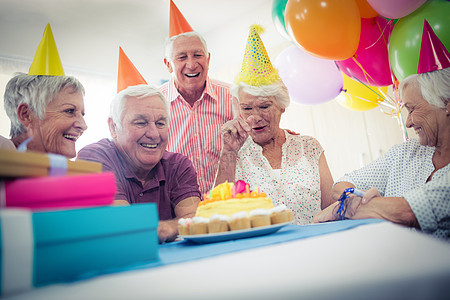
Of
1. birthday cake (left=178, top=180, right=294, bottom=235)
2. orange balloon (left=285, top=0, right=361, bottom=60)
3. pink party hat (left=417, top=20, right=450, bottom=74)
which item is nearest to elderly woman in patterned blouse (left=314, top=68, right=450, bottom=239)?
pink party hat (left=417, top=20, right=450, bottom=74)

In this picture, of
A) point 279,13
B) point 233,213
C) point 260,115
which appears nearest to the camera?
point 233,213

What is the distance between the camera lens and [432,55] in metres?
1.70

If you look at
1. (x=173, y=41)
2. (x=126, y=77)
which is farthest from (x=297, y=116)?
(x=126, y=77)

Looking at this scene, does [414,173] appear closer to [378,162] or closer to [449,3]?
[378,162]

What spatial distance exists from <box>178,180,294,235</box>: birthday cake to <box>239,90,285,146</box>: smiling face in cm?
85

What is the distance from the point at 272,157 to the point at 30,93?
4.11 feet

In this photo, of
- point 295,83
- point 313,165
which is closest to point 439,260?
point 313,165

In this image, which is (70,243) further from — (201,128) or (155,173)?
(201,128)

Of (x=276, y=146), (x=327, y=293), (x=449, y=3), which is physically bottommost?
(x=327, y=293)

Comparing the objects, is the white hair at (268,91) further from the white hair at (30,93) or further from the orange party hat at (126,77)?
the white hair at (30,93)

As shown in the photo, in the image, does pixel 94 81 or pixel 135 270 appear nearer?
pixel 135 270

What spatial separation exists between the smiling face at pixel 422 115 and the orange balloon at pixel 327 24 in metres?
0.76

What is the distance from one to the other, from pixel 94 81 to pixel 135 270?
596 cm

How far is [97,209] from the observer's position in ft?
2.00
